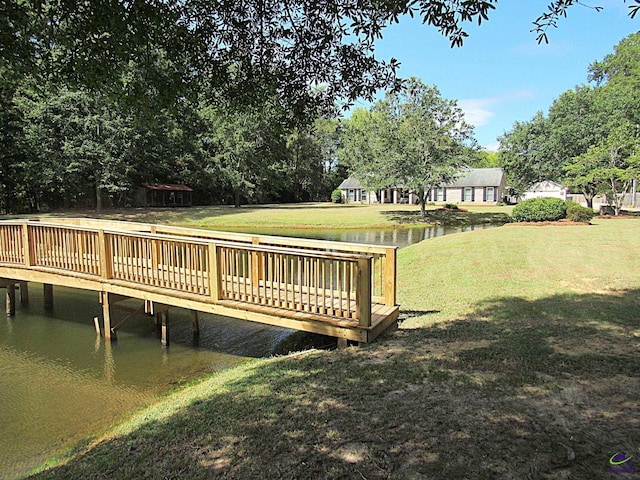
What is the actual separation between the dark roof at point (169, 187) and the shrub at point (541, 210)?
33335 millimetres

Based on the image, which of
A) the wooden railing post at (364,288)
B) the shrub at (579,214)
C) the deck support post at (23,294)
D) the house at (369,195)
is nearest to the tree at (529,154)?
the house at (369,195)

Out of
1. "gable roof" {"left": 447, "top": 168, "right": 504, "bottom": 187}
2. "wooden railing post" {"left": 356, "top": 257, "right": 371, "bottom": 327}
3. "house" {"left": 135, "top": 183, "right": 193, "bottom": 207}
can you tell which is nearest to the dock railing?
"wooden railing post" {"left": 356, "top": 257, "right": 371, "bottom": 327}

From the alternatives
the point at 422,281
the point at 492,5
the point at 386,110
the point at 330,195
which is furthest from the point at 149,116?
the point at 330,195

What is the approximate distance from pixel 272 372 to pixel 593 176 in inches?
1055

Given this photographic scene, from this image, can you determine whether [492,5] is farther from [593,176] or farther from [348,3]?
[593,176]

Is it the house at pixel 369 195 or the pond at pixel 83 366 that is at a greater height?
the house at pixel 369 195

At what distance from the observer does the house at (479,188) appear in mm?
49469

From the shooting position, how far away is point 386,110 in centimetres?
2953

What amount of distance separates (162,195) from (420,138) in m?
28.0

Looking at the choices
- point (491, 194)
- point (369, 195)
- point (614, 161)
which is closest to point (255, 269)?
point (614, 161)

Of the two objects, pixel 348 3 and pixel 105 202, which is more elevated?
pixel 348 3

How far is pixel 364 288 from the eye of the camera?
17.1ft

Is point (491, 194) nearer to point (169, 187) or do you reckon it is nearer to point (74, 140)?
point (169, 187)

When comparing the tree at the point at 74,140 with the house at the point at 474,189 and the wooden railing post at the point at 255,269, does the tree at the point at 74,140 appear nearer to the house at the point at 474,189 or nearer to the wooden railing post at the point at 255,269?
the house at the point at 474,189
